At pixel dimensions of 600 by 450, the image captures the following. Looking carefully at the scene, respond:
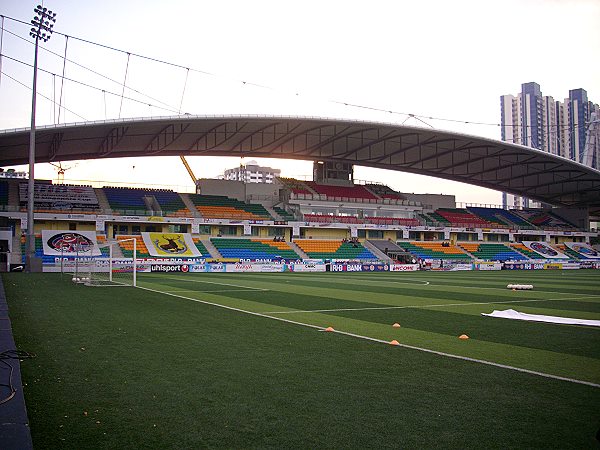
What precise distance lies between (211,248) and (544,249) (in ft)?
145

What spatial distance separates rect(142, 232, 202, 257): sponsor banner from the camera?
4764 cm

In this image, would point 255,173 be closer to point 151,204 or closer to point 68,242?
point 151,204

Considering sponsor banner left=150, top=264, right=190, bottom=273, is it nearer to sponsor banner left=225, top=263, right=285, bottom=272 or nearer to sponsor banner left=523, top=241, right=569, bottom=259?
sponsor banner left=225, top=263, right=285, bottom=272

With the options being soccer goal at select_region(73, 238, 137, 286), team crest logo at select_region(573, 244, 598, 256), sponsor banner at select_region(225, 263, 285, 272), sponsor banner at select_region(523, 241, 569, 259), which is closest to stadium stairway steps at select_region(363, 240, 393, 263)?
sponsor banner at select_region(225, 263, 285, 272)

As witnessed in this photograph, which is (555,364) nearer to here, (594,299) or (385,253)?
(594,299)

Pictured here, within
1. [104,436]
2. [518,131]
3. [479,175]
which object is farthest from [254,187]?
[518,131]

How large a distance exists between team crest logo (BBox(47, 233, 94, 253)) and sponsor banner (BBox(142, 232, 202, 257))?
17.4ft

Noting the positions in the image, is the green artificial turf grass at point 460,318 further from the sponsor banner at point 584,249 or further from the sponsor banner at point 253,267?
the sponsor banner at point 584,249

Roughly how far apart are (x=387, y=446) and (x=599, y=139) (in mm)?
92751

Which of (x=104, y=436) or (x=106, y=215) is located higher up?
(x=106, y=215)

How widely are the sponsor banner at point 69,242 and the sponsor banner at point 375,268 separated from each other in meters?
24.2

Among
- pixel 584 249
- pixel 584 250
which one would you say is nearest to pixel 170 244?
pixel 584 250

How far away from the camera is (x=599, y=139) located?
273ft

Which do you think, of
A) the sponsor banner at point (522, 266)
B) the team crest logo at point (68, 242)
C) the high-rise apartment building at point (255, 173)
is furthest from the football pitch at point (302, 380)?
the high-rise apartment building at point (255, 173)
